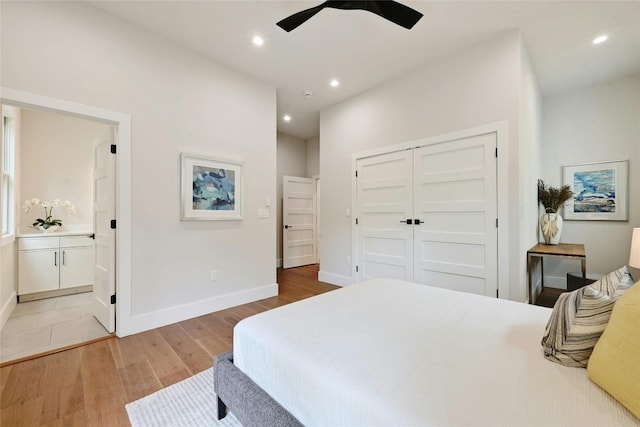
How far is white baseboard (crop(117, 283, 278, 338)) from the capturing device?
2.53 metres

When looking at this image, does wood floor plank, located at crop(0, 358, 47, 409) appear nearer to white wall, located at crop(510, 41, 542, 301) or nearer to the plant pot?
white wall, located at crop(510, 41, 542, 301)

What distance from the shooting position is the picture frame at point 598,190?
3.34 meters

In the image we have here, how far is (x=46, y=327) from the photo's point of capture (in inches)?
102

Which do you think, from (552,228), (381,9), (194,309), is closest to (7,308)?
(194,309)

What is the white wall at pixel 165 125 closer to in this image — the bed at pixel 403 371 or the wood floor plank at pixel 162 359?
the wood floor plank at pixel 162 359

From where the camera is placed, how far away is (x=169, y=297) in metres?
2.75

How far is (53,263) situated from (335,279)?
3899 mm

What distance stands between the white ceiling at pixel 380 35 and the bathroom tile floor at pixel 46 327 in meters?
2.98

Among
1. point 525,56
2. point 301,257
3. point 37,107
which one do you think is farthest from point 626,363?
point 301,257

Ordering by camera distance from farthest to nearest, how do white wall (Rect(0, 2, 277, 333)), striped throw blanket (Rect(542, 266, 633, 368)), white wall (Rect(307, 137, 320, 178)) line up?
white wall (Rect(307, 137, 320, 178)) → white wall (Rect(0, 2, 277, 333)) → striped throw blanket (Rect(542, 266, 633, 368))

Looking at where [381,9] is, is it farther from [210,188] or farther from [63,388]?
[63,388]

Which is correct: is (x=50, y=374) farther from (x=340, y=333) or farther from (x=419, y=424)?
(x=419, y=424)

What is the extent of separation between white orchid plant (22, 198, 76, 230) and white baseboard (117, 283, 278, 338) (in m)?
2.52

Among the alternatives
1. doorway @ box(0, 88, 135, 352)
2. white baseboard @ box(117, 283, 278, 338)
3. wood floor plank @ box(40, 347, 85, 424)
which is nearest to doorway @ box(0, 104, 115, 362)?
doorway @ box(0, 88, 135, 352)
